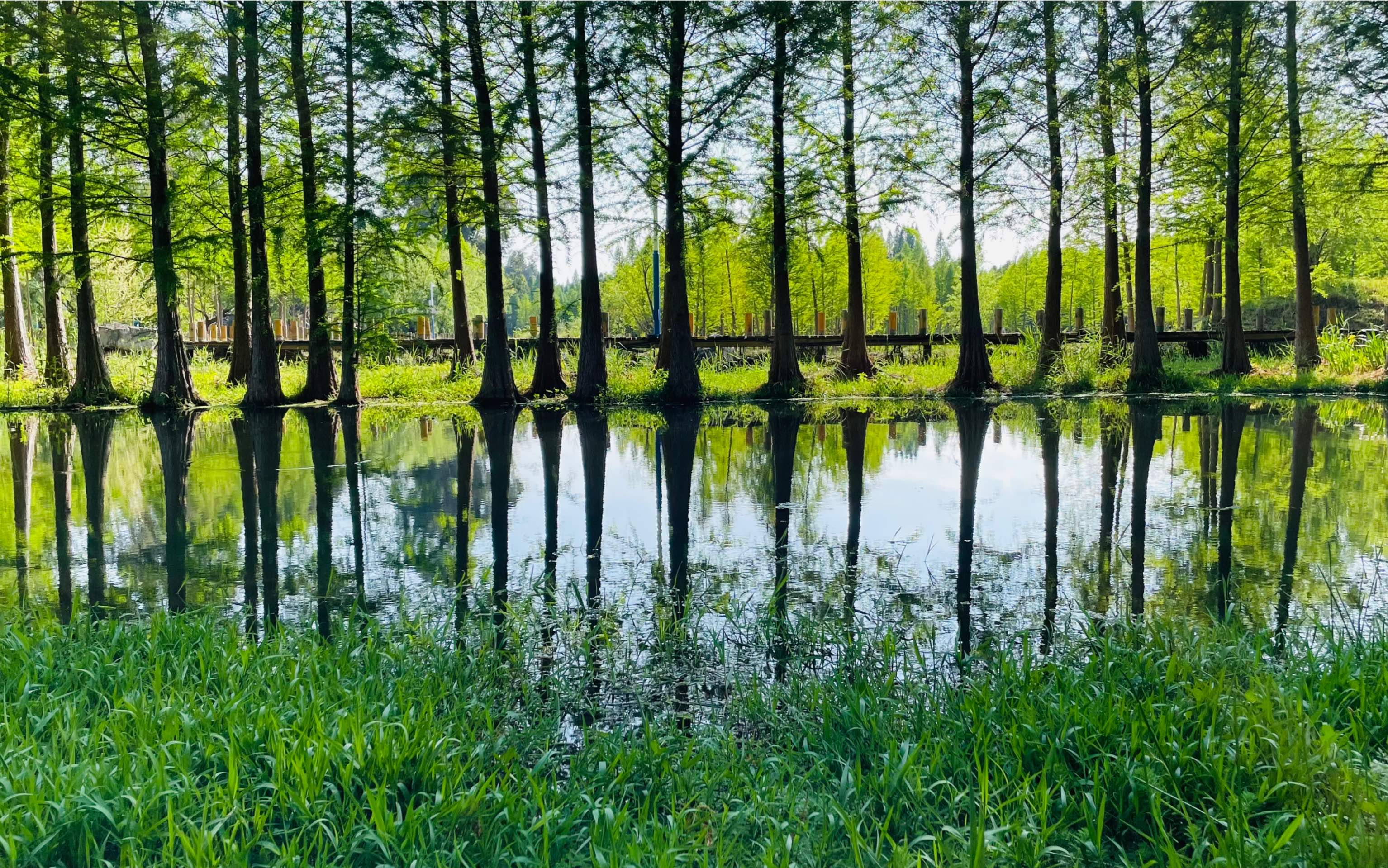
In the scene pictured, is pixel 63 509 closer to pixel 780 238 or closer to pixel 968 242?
pixel 780 238

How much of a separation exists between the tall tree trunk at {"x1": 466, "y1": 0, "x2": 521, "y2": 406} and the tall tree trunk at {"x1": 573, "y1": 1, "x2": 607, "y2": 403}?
5.09ft

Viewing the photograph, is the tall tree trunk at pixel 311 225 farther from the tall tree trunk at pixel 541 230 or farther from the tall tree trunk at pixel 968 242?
the tall tree trunk at pixel 968 242

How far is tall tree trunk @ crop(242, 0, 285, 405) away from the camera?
17156 millimetres

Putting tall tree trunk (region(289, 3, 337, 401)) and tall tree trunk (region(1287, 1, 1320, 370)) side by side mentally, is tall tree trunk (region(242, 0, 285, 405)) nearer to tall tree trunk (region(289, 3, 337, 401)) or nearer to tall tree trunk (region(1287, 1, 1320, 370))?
tall tree trunk (region(289, 3, 337, 401))

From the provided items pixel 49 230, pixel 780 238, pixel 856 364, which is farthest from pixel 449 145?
pixel 856 364

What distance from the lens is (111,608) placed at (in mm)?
5016

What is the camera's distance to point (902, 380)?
845 inches

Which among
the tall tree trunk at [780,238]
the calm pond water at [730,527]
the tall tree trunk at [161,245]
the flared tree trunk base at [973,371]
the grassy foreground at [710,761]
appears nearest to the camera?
the grassy foreground at [710,761]

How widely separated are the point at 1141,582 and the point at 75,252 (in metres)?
19.1

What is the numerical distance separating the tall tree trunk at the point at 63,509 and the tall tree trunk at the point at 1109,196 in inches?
728

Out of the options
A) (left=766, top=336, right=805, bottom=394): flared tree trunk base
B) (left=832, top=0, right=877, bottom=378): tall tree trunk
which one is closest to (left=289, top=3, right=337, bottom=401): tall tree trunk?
(left=766, top=336, right=805, bottom=394): flared tree trunk base

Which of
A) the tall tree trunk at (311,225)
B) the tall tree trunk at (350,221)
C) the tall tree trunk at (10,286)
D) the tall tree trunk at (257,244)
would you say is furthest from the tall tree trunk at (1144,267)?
the tall tree trunk at (10,286)

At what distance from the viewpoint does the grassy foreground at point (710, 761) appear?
95.7 inches

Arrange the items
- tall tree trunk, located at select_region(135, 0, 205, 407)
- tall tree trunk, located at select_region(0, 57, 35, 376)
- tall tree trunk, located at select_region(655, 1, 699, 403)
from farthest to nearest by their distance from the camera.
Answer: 1. tall tree trunk, located at select_region(0, 57, 35, 376)
2. tall tree trunk, located at select_region(655, 1, 699, 403)
3. tall tree trunk, located at select_region(135, 0, 205, 407)
